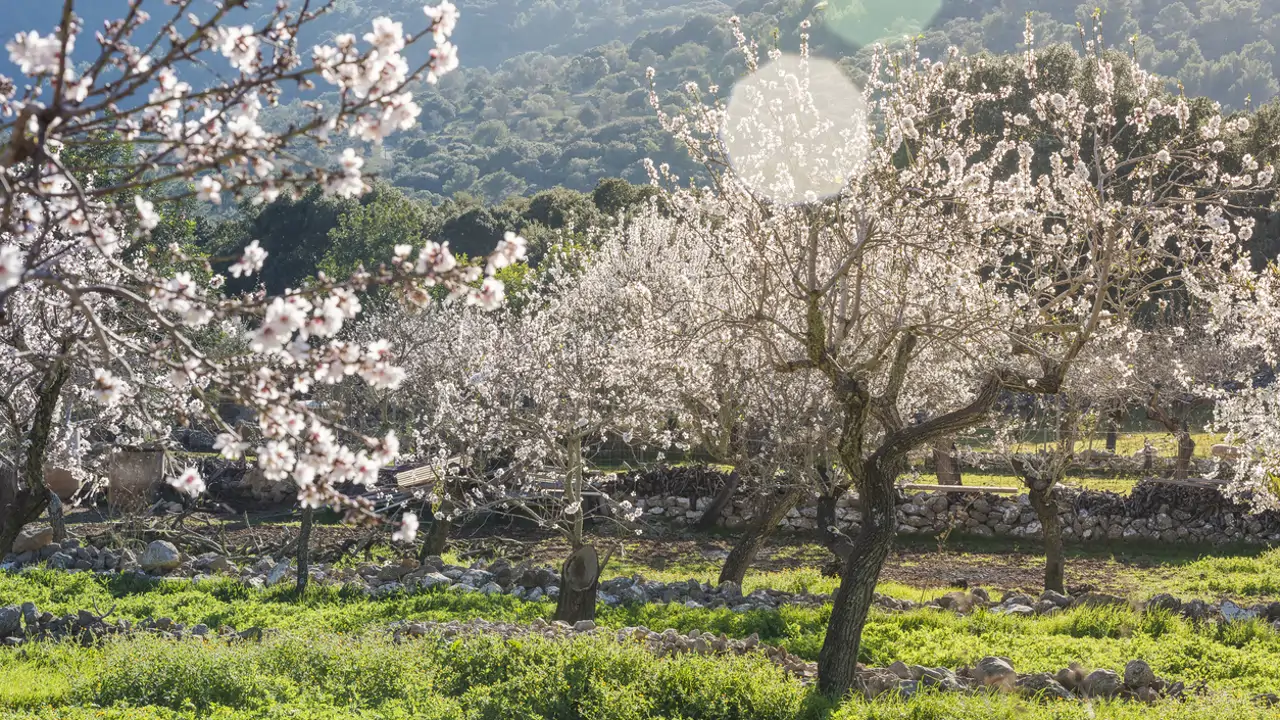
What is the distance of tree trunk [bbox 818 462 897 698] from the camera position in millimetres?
7984

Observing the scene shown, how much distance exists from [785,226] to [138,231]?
7583 mm

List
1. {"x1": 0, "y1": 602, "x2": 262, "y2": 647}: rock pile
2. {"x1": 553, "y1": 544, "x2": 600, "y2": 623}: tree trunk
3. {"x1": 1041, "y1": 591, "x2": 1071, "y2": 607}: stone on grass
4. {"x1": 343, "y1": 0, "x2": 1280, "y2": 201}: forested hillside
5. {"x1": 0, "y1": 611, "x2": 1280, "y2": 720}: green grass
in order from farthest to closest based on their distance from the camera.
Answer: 1. {"x1": 343, "y1": 0, "x2": 1280, "y2": 201}: forested hillside
2. {"x1": 1041, "y1": 591, "x2": 1071, "y2": 607}: stone on grass
3. {"x1": 553, "y1": 544, "x2": 600, "y2": 623}: tree trunk
4. {"x1": 0, "y1": 602, "x2": 262, "y2": 647}: rock pile
5. {"x1": 0, "y1": 611, "x2": 1280, "y2": 720}: green grass

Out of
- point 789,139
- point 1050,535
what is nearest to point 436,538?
point 789,139

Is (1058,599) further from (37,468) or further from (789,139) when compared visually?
(37,468)

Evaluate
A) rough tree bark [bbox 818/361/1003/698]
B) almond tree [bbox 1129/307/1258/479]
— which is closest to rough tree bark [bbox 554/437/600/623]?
rough tree bark [bbox 818/361/1003/698]

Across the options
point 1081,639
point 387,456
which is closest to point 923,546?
point 1081,639

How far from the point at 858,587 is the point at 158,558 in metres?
9.77

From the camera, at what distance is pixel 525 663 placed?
8.16 meters

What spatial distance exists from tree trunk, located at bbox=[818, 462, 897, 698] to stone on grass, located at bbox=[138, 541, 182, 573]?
9.43 meters

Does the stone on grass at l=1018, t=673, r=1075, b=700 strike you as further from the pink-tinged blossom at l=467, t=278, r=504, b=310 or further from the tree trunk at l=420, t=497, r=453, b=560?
the tree trunk at l=420, t=497, r=453, b=560

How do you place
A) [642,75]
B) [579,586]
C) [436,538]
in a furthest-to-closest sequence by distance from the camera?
[642,75]
[436,538]
[579,586]

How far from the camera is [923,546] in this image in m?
18.5

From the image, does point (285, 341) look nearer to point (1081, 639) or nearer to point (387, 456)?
point (387, 456)

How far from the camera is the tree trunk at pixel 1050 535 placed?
45.5 feet
